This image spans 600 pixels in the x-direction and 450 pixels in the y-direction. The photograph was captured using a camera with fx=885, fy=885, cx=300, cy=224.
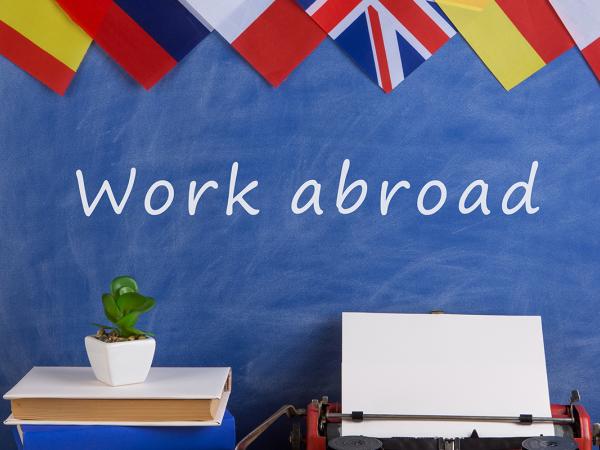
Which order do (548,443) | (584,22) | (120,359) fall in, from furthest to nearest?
(584,22) < (120,359) < (548,443)

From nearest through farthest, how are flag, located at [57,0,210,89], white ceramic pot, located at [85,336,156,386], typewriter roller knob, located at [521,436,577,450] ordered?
typewriter roller knob, located at [521,436,577,450] < white ceramic pot, located at [85,336,156,386] < flag, located at [57,0,210,89]

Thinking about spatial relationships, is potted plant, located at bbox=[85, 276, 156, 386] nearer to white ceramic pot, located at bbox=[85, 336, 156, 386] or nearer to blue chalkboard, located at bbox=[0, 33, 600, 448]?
Result: white ceramic pot, located at bbox=[85, 336, 156, 386]

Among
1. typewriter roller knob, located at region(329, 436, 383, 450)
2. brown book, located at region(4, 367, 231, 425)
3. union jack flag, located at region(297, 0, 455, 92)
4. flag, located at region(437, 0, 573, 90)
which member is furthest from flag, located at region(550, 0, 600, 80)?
brown book, located at region(4, 367, 231, 425)

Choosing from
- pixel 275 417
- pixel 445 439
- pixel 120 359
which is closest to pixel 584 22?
pixel 445 439

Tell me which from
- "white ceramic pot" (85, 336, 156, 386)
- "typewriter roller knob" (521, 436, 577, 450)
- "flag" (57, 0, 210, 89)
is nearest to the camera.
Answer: "typewriter roller knob" (521, 436, 577, 450)

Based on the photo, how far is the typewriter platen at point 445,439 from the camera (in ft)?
4.54

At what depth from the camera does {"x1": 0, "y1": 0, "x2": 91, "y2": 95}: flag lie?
164 centimetres

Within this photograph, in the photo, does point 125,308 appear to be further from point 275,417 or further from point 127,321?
point 275,417

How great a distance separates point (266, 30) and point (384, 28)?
0.22 m

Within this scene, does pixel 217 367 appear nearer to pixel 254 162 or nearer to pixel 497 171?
pixel 254 162

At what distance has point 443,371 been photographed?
5.09 ft

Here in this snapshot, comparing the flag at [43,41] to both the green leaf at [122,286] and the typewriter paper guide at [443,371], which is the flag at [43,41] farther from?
the typewriter paper guide at [443,371]

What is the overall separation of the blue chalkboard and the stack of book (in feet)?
0.86

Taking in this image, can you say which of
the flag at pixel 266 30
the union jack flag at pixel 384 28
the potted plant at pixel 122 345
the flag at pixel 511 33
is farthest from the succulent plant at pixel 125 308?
the flag at pixel 511 33
